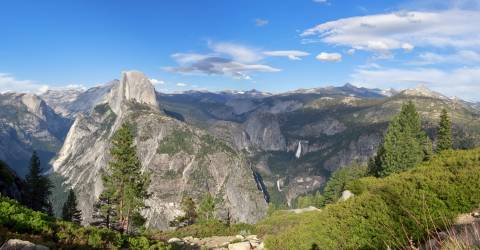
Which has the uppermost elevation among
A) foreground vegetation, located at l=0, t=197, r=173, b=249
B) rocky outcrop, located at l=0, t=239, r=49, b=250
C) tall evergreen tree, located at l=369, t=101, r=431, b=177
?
rocky outcrop, located at l=0, t=239, r=49, b=250

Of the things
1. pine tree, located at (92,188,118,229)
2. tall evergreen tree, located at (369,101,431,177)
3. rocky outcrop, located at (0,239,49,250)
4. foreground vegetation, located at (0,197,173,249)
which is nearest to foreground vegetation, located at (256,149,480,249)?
foreground vegetation, located at (0,197,173,249)

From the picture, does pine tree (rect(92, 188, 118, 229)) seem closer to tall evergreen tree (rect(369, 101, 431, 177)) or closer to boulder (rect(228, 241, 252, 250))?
boulder (rect(228, 241, 252, 250))

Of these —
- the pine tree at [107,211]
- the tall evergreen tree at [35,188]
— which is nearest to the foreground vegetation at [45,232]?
the pine tree at [107,211]

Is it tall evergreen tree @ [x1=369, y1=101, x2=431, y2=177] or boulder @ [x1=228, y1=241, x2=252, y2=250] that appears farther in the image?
tall evergreen tree @ [x1=369, y1=101, x2=431, y2=177]

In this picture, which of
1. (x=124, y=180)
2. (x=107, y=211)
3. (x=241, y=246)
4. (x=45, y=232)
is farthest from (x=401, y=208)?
(x=107, y=211)

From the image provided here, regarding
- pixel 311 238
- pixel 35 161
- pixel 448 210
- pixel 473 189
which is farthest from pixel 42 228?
pixel 35 161
